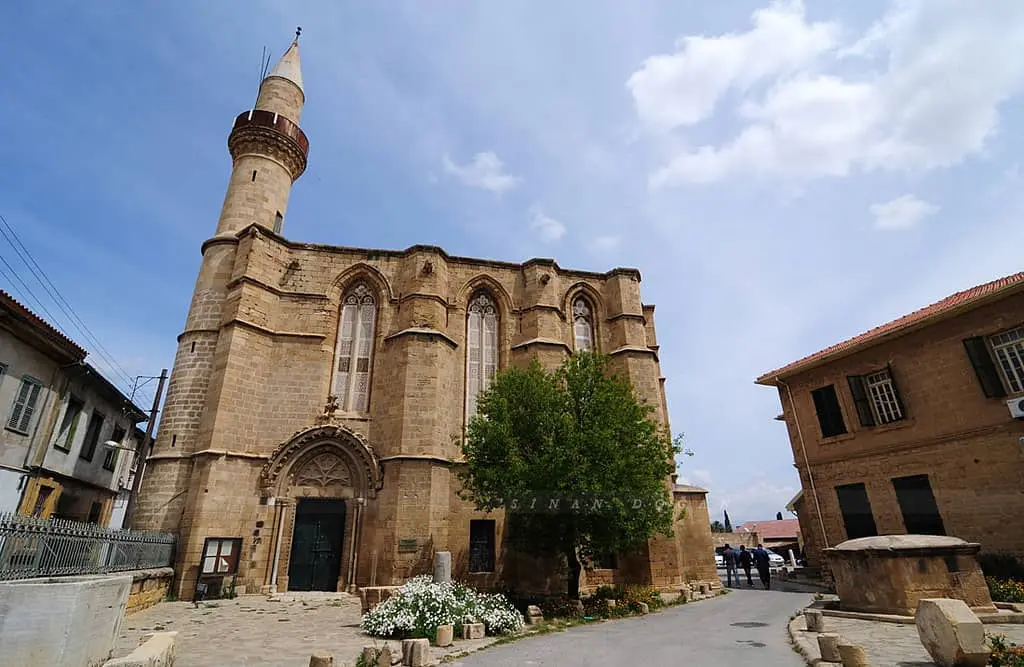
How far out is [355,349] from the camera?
1634 centimetres

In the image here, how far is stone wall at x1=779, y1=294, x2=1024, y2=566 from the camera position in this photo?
11.8 meters

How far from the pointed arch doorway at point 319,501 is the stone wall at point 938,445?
13862mm

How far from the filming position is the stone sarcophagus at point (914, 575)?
861 cm

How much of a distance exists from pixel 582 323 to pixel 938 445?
1089 centimetres

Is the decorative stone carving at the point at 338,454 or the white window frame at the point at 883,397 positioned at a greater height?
the white window frame at the point at 883,397

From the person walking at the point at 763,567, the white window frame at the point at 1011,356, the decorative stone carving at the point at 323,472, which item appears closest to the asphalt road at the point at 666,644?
the person walking at the point at 763,567

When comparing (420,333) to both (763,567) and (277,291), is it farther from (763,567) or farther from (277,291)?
(763,567)

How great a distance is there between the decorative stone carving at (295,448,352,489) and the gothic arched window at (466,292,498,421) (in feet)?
13.6

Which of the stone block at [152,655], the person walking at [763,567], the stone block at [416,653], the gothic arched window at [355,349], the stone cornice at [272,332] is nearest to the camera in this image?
the stone block at [152,655]

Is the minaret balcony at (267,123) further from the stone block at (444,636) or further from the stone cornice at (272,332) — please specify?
the stone block at (444,636)

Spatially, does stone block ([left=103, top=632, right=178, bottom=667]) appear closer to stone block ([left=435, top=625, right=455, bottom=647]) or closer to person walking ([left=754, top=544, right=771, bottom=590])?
stone block ([left=435, top=625, right=455, bottom=647])

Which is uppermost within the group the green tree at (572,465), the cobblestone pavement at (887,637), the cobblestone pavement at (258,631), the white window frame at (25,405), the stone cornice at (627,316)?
the stone cornice at (627,316)

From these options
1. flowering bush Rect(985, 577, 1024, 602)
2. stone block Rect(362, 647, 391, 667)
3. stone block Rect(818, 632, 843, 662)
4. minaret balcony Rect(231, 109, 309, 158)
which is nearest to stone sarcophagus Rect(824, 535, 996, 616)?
flowering bush Rect(985, 577, 1024, 602)

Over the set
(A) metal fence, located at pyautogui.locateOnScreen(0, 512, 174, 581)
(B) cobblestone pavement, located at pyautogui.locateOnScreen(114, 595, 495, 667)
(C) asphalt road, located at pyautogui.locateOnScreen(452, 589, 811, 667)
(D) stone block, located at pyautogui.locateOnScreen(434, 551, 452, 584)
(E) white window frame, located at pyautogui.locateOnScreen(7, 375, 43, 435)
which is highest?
(E) white window frame, located at pyautogui.locateOnScreen(7, 375, 43, 435)
